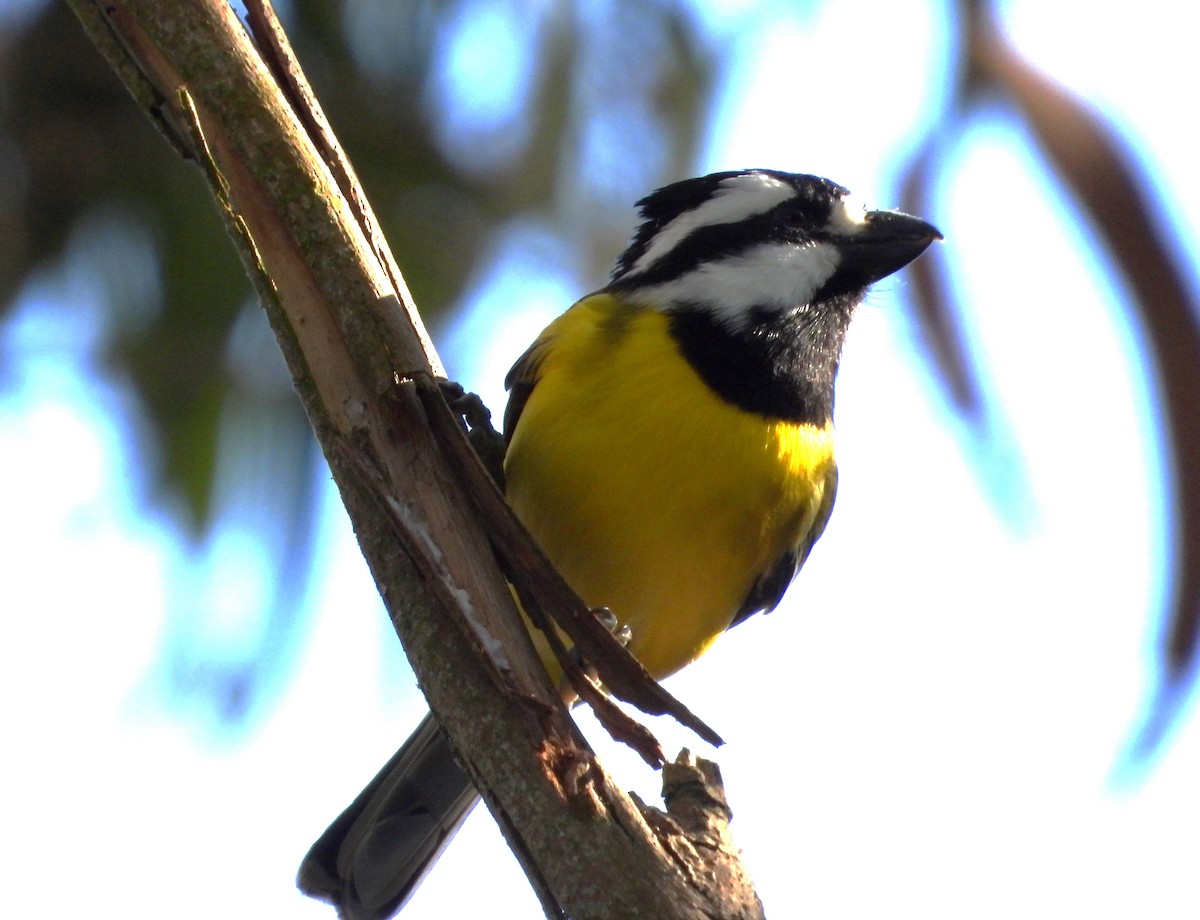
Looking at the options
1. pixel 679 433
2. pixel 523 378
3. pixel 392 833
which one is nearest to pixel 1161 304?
pixel 679 433

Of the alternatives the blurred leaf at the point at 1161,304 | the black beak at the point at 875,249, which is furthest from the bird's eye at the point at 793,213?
the blurred leaf at the point at 1161,304

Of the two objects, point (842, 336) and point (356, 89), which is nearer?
point (842, 336)

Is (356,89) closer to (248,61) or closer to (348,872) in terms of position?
(248,61)

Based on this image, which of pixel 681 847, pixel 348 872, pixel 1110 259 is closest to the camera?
pixel 681 847

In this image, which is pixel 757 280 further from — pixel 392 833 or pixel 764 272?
pixel 392 833

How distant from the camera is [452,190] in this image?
4875mm

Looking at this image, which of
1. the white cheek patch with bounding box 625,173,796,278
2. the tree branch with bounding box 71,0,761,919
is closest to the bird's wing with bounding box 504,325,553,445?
the white cheek patch with bounding box 625,173,796,278

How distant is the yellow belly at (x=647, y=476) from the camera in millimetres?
3389

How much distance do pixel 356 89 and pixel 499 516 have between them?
252cm

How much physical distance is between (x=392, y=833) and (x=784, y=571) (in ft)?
4.16

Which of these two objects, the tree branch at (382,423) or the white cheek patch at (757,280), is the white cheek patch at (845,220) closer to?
the white cheek patch at (757,280)

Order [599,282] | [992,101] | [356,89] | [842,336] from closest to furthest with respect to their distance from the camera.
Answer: [992,101] → [842,336] → [356,89] → [599,282]

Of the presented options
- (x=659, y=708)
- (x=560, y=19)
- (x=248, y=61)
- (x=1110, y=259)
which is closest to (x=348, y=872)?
(x=659, y=708)

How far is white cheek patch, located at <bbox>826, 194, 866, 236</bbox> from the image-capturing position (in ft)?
13.4
